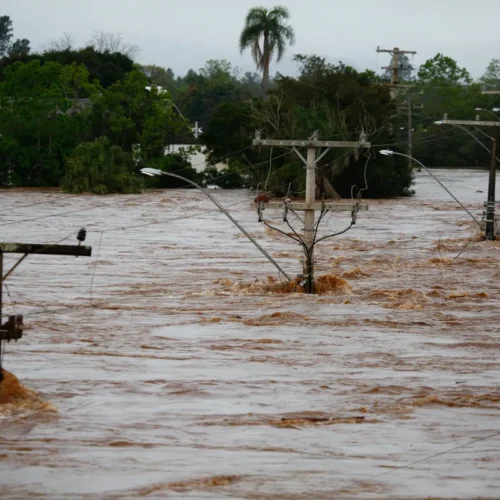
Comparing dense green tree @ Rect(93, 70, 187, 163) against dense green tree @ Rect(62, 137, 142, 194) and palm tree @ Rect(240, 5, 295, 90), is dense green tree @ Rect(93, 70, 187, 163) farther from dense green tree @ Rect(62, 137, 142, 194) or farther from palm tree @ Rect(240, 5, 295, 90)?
palm tree @ Rect(240, 5, 295, 90)

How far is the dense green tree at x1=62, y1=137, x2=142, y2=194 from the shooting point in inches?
3310

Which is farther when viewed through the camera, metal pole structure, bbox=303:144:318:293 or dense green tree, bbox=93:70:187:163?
dense green tree, bbox=93:70:187:163

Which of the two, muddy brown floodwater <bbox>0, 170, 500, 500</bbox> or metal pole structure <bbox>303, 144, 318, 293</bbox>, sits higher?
metal pole structure <bbox>303, 144, 318, 293</bbox>

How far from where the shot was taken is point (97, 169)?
84.2m

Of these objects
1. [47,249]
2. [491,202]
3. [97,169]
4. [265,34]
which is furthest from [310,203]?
[265,34]

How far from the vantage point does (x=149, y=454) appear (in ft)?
53.7

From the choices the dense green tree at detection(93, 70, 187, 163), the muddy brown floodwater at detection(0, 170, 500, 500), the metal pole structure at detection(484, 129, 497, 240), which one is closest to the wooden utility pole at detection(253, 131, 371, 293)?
the muddy brown floodwater at detection(0, 170, 500, 500)

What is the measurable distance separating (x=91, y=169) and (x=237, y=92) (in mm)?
57068

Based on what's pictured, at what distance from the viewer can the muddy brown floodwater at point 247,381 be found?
50.7ft

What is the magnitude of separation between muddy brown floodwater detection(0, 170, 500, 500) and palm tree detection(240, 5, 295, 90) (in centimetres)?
8227

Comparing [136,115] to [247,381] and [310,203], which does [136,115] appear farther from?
[247,381]

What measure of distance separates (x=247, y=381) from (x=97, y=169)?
210 feet

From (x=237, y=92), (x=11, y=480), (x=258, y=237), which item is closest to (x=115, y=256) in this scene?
(x=258, y=237)

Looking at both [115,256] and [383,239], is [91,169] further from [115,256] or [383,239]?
[115,256]
